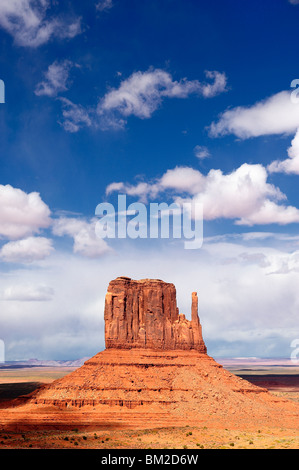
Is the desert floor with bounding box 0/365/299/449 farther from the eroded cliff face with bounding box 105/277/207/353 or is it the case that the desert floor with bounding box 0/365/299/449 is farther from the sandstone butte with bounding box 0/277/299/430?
the eroded cliff face with bounding box 105/277/207/353

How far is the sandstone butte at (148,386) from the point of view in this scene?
10762 centimetres

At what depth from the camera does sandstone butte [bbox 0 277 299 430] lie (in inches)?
4237

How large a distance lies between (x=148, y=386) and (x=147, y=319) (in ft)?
57.4

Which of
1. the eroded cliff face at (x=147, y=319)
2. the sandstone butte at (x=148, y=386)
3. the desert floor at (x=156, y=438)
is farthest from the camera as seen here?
the eroded cliff face at (x=147, y=319)

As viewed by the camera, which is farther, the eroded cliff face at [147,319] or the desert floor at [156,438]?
the eroded cliff face at [147,319]

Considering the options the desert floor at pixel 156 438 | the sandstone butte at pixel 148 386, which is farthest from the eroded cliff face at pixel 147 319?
the desert floor at pixel 156 438

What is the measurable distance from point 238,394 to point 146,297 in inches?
1160

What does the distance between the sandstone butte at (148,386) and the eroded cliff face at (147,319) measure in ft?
0.74

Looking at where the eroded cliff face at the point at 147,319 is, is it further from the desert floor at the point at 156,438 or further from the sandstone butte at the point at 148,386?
the desert floor at the point at 156,438

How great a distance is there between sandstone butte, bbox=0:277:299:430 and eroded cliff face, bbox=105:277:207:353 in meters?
0.22

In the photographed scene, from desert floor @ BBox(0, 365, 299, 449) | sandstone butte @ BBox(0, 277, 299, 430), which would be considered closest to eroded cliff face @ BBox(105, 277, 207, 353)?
sandstone butte @ BBox(0, 277, 299, 430)

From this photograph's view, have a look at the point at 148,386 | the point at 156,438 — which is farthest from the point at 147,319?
the point at 156,438

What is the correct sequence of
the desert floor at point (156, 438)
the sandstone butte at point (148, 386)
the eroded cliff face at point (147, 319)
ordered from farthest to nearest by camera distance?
the eroded cliff face at point (147, 319)
the sandstone butte at point (148, 386)
the desert floor at point (156, 438)

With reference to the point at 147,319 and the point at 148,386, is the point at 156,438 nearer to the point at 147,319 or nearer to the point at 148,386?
the point at 148,386
